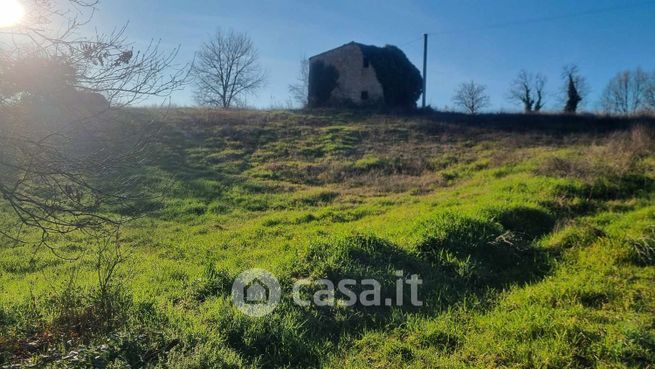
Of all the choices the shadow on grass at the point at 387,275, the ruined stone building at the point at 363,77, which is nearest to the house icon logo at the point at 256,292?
the shadow on grass at the point at 387,275

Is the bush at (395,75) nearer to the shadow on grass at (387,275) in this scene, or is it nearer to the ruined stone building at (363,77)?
the ruined stone building at (363,77)

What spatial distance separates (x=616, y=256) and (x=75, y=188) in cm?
668

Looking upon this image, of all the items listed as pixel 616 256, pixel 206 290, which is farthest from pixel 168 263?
pixel 616 256

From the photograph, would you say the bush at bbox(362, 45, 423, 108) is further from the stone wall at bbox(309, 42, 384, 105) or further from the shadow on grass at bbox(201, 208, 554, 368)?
the shadow on grass at bbox(201, 208, 554, 368)

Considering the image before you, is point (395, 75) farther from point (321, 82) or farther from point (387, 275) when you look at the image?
point (387, 275)

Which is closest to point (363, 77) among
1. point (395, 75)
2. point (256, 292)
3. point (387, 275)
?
point (395, 75)

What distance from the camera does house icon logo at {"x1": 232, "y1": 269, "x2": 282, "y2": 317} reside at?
4.52 m

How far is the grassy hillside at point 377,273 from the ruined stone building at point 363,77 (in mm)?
18761

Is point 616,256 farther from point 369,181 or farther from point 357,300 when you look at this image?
point 369,181

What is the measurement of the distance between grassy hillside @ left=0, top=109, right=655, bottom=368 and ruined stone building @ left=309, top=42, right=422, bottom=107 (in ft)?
61.6

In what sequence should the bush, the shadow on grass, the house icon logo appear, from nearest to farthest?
1. the shadow on grass
2. the house icon logo
3. the bush

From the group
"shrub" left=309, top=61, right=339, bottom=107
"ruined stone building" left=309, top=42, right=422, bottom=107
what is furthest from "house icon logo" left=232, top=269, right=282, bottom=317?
"shrub" left=309, top=61, right=339, bottom=107

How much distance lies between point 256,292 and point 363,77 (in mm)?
28299

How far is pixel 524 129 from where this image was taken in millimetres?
22703
